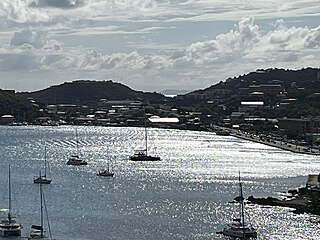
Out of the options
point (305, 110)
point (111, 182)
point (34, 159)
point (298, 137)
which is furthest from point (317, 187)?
point (305, 110)

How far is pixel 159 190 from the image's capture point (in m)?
65.2

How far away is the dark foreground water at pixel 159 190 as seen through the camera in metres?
46.8

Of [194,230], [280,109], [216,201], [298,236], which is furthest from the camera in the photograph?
[280,109]

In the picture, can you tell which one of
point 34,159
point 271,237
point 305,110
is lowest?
point 271,237

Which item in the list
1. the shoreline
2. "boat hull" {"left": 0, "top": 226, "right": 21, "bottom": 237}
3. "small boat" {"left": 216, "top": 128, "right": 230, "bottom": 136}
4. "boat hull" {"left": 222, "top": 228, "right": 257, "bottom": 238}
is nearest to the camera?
"boat hull" {"left": 222, "top": 228, "right": 257, "bottom": 238}

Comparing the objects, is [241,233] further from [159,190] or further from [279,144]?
[279,144]

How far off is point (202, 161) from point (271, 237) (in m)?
50.1

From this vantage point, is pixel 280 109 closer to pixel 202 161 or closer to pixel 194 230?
pixel 202 161

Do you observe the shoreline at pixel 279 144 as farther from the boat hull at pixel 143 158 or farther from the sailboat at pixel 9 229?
the sailboat at pixel 9 229

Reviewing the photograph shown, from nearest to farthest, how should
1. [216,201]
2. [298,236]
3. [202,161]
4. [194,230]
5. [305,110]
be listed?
1. [298,236]
2. [194,230]
3. [216,201]
4. [202,161]
5. [305,110]

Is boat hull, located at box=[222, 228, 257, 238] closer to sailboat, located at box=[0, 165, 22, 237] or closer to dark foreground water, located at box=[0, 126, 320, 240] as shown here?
dark foreground water, located at box=[0, 126, 320, 240]

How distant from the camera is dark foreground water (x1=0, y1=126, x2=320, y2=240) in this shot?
4684 cm

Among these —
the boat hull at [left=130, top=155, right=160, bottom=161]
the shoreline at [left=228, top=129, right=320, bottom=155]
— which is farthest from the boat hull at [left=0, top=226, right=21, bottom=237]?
the shoreline at [left=228, top=129, right=320, bottom=155]

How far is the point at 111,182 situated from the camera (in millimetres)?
71562
